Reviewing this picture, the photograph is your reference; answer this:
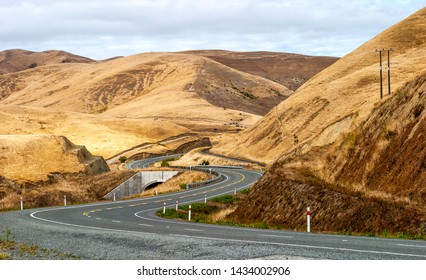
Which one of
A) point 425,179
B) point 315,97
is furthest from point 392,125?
point 315,97

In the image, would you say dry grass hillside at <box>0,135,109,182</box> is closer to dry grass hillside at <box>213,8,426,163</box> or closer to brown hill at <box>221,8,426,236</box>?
dry grass hillside at <box>213,8,426,163</box>

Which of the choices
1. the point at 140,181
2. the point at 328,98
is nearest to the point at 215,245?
the point at 140,181

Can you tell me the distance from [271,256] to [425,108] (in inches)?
708

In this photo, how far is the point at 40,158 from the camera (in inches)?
2872

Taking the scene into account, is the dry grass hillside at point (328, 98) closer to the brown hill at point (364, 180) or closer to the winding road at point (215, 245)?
the brown hill at point (364, 180)

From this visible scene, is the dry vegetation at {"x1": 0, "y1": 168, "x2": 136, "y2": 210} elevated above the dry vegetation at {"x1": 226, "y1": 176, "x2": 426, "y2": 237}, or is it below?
below

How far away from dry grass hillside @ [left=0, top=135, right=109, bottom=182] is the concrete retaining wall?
18.6 feet

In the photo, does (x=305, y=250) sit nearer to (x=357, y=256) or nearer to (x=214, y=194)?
(x=357, y=256)

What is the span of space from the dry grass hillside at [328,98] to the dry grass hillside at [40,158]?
27011 mm

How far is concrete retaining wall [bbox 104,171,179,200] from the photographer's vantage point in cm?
7031

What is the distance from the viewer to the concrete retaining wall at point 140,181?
231ft

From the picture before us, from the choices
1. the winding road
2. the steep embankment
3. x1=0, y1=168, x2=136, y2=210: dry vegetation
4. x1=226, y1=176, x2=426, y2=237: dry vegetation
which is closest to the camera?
the winding road

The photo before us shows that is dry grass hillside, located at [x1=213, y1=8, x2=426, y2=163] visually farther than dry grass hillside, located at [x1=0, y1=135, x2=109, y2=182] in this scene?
Yes

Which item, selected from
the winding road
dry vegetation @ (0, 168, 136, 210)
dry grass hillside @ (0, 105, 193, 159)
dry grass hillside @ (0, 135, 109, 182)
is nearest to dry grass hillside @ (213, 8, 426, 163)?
dry vegetation @ (0, 168, 136, 210)
